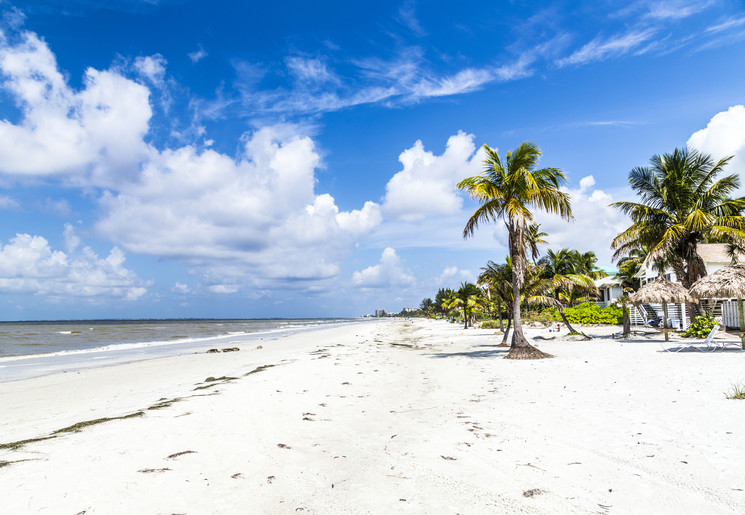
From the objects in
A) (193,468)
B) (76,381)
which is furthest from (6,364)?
(193,468)

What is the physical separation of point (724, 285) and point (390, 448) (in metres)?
16.3

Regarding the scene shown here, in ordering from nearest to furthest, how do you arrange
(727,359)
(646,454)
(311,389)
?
(646,454) → (311,389) → (727,359)

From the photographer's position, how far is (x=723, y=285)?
15195 millimetres

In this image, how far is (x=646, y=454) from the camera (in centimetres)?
A: 464

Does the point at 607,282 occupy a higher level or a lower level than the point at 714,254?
lower

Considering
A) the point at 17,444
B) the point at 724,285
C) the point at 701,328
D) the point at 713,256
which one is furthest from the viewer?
the point at 713,256

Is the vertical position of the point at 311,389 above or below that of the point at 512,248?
below

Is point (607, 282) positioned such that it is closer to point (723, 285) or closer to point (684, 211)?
point (684, 211)

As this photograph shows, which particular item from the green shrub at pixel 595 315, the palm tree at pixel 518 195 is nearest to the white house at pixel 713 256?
the green shrub at pixel 595 315

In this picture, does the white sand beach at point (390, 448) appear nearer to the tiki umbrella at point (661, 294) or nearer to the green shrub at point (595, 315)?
the tiki umbrella at point (661, 294)

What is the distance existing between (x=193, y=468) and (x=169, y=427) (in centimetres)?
196

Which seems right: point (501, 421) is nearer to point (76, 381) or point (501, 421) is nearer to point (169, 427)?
point (169, 427)

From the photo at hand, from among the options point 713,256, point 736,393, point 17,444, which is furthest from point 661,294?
point 17,444

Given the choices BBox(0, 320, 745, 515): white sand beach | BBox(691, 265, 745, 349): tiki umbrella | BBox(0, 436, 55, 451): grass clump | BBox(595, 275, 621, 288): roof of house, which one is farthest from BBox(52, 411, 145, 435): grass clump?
BBox(595, 275, 621, 288): roof of house
